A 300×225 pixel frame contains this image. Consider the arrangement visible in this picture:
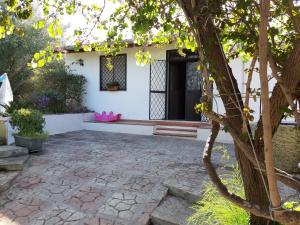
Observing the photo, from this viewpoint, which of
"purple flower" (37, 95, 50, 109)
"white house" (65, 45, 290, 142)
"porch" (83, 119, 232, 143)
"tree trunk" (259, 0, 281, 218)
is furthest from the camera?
"white house" (65, 45, 290, 142)

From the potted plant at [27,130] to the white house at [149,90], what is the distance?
13.7 ft

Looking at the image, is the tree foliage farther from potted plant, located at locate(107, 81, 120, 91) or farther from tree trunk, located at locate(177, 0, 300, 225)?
potted plant, located at locate(107, 81, 120, 91)

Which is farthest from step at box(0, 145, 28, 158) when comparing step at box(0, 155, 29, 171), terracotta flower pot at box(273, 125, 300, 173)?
terracotta flower pot at box(273, 125, 300, 173)

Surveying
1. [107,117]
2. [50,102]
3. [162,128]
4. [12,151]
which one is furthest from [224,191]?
[107,117]

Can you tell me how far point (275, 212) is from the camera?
69.1 inches

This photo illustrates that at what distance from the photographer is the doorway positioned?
11.5 metres

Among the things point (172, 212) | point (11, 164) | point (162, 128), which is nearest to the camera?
point (172, 212)

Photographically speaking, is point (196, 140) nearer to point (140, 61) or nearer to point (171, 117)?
point (171, 117)

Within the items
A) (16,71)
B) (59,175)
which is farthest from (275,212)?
(16,71)

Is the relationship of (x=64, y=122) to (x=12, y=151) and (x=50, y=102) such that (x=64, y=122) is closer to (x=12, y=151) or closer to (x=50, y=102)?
(x=50, y=102)

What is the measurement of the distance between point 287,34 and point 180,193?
9.38 ft

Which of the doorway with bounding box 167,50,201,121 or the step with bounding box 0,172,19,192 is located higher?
the doorway with bounding box 167,50,201,121

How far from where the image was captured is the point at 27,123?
722cm

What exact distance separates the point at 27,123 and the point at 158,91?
547 centimetres
